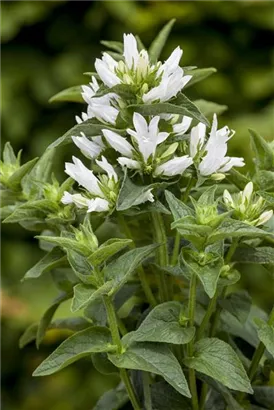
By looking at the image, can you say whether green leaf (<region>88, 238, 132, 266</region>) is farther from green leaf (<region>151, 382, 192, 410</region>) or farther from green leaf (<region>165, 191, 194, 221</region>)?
green leaf (<region>151, 382, 192, 410</region>)

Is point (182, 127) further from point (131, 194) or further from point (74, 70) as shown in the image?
point (74, 70)

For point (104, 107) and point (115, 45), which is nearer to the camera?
point (104, 107)

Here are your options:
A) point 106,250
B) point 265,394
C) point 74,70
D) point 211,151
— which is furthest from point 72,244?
point 74,70

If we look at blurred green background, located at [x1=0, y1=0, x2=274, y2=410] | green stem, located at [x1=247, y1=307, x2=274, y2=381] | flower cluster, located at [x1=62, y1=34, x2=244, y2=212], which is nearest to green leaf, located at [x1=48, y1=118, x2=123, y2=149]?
flower cluster, located at [x1=62, y1=34, x2=244, y2=212]

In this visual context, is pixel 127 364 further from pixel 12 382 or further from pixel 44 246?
pixel 12 382

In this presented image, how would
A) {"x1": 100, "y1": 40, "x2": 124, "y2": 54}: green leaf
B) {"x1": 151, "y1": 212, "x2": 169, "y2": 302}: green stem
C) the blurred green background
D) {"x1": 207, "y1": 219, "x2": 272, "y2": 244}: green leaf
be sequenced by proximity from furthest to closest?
the blurred green background
{"x1": 100, "y1": 40, "x2": 124, "y2": 54}: green leaf
{"x1": 151, "y1": 212, "x2": 169, "y2": 302}: green stem
{"x1": 207, "y1": 219, "x2": 272, "y2": 244}: green leaf

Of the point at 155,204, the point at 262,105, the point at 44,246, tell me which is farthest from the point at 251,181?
the point at 262,105
